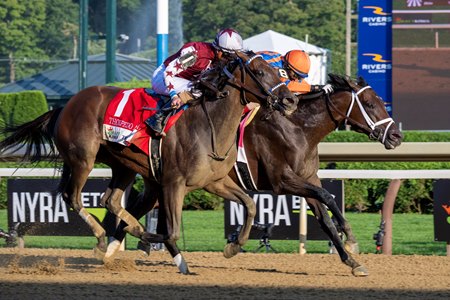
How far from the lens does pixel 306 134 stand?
7727 millimetres

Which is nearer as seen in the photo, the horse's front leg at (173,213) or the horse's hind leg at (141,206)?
the horse's front leg at (173,213)

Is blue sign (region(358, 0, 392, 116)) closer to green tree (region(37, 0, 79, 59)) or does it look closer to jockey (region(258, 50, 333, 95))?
jockey (region(258, 50, 333, 95))

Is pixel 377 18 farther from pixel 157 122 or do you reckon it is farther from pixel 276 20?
pixel 276 20

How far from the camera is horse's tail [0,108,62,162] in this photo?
808 cm

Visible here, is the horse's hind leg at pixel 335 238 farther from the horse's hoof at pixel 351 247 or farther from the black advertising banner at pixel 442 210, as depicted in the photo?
the black advertising banner at pixel 442 210

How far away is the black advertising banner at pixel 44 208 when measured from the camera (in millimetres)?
9070

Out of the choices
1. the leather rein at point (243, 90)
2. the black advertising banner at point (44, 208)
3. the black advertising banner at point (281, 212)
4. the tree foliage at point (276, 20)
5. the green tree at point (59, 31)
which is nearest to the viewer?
the leather rein at point (243, 90)

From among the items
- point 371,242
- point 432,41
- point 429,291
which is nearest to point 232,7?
point 432,41

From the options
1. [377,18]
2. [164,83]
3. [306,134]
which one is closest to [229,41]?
[164,83]

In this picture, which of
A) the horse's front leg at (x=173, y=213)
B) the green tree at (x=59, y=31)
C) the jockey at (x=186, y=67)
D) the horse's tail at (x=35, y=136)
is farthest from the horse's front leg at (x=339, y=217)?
the green tree at (x=59, y=31)

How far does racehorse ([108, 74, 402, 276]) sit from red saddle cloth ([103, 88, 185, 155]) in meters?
0.68

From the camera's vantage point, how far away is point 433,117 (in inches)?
531

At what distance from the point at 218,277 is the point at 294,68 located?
1723mm

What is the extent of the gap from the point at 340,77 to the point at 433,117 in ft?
19.3
